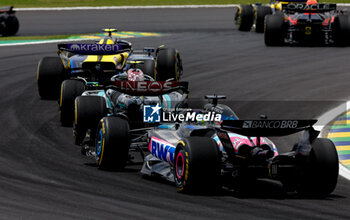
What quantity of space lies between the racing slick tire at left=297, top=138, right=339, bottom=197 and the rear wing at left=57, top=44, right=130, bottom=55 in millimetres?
10066

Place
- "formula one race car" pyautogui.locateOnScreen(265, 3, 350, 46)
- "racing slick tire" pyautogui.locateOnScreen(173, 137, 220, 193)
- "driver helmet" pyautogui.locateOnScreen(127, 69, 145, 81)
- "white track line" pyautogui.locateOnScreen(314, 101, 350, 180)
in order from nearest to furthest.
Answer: "racing slick tire" pyautogui.locateOnScreen(173, 137, 220, 193)
"driver helmet" pyautogui.locateOnScreen(127, 69, 145, 81)
"white track line" pyautogui.locateOnScreen(314, 101, 350, 180)
"formula one race car" pyautogui.locateOnScreen(265, 3, 350, 46)

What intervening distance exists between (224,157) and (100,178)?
205cm

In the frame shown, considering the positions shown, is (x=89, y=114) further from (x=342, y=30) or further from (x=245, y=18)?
(x=245, y=18)

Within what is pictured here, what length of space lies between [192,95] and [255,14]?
12.2m

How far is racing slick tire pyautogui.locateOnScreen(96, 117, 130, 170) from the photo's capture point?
13180 millimetres

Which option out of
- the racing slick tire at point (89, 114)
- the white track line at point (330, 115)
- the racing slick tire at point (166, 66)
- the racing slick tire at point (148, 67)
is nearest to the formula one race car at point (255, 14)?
the racing slick tire at point (166, 66)

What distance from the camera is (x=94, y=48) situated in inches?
821

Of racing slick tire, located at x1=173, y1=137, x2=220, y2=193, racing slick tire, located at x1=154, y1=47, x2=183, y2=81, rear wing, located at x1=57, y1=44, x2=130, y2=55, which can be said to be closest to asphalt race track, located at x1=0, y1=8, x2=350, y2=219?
racing slick tire, located at x1=173, y1=137, x2=220, y2=193

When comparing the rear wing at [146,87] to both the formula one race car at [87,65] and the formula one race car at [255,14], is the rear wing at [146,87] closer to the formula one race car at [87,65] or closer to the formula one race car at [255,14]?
the formula one race car at [87,65]

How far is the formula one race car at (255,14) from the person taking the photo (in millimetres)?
32156

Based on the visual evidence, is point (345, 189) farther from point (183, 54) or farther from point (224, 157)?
point (183, 54)

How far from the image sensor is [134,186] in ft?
40.5

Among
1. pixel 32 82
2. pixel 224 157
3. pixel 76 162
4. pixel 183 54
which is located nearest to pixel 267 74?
pixel 183 54

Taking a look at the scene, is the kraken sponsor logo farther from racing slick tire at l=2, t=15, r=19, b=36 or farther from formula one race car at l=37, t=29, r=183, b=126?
racing slick tire at l=2, t=15, r=19, b=36
